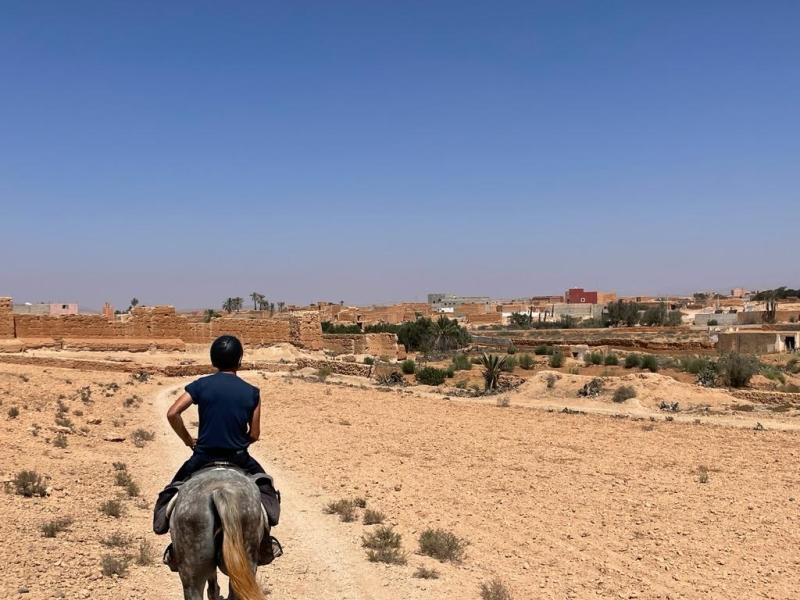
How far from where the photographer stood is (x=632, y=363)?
29641mm

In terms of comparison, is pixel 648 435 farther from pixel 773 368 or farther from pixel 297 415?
pixel 773 368

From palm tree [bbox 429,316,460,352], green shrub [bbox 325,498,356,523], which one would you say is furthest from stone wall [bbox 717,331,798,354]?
green shrub [bbox 325,498,356,523]

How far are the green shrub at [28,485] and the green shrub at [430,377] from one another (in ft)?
62.1

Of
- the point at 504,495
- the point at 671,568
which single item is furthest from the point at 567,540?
the point at 504,495

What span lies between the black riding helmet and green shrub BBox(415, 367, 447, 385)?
21.9 m

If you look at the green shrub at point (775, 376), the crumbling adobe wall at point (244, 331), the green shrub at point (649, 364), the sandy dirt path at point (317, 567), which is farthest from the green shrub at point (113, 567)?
the green shrub at point (649, 364)

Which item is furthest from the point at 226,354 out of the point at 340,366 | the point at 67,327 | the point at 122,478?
the point at 67,327

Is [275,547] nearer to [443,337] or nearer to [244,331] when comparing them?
[244,331]

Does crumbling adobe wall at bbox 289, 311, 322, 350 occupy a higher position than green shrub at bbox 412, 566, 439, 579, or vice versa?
crumbling adobe wall at bbox 289, 311, 322, 350

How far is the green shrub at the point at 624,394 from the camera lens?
2000 centimetres

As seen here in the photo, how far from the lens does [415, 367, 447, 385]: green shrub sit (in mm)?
25688

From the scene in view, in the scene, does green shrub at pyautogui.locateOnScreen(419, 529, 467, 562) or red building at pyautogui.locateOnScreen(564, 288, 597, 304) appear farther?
red building at pyautogui.locateOnScreen(564, 288, 597, 304)

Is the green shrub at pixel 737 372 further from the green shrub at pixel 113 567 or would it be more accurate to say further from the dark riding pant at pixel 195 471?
the dark riding pant at pixel 195 471

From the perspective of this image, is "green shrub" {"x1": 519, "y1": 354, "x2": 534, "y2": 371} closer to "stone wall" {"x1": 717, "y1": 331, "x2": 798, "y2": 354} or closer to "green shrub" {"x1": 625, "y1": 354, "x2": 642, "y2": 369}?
"green shrub" {"x1": 625, "y1": 354, "x2": 642, "y2": 369}
